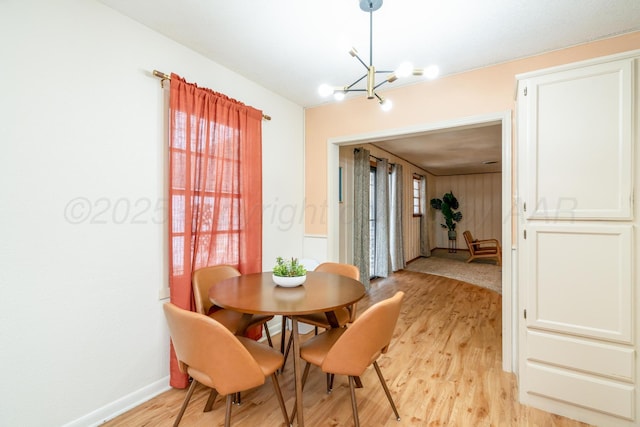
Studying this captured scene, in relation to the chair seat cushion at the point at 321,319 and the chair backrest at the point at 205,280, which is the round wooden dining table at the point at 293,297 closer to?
the chair seat cushion at the point at 321,319

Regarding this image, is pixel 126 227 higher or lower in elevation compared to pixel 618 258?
higher

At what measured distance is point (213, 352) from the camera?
1348 mm

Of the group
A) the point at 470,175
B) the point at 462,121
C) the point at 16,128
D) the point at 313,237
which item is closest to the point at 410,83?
the point at 462,121

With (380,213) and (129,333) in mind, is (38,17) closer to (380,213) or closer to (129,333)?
(129,333)

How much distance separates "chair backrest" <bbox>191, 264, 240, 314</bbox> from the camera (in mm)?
2102

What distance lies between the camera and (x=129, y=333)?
1913 mm

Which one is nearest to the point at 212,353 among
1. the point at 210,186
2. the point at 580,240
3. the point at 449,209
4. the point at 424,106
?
the point at 210,186

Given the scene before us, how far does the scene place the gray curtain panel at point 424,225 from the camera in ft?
26.2

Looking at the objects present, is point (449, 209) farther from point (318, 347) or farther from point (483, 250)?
point (318, 347)

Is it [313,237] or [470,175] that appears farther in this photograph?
[470,175]

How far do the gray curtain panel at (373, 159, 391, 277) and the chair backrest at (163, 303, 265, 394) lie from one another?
4.26 metres

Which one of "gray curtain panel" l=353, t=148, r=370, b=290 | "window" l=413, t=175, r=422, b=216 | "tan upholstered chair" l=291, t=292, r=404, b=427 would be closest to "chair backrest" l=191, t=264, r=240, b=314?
"tan upholstered chair" l=291, t=292, r=404, b=427

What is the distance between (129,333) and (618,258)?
3054 mm

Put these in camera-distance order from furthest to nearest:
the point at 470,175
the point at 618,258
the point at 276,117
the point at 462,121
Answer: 1. the point at 470,175
2. the point at 276,117
3. the point at 462,121
4. the point at 618,258
